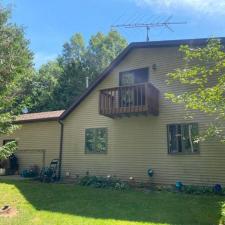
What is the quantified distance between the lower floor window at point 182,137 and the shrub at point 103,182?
8.22ft

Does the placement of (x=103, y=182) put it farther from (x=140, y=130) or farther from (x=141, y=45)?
(x=141, y=45)

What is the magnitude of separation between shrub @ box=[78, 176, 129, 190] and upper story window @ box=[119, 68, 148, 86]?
4.60m

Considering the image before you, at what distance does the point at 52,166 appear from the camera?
1555 cm

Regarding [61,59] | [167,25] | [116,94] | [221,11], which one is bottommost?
[116,94]

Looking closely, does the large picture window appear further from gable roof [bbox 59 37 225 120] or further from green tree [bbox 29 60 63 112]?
green tree [bbox 29 60 63 112]

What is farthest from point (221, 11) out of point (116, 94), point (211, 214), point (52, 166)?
point (52, 166)

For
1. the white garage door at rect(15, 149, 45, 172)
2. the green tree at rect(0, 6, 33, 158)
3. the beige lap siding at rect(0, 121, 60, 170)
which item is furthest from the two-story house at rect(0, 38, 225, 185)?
the green tree at rect(0, 6, 33, 158)

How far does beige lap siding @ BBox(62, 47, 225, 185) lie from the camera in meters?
11.2

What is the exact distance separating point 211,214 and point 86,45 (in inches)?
1414

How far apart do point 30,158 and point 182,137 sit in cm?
952

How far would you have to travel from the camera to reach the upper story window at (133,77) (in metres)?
13.4

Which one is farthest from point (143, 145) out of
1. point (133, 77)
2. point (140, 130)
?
point (133, 77)

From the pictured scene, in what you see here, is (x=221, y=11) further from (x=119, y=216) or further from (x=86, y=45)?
(x=86, y=45)

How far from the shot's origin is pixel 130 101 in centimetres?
1244
